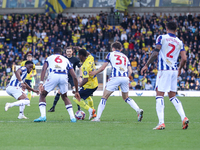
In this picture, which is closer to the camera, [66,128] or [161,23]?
[66,128]

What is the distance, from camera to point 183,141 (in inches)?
246

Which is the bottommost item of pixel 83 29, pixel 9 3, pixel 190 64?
pixel 190 64

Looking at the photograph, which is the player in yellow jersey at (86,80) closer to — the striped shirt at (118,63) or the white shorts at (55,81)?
the striped shirt at (118,63)

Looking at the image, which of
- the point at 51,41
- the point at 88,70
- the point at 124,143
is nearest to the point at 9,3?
the point at 51,41

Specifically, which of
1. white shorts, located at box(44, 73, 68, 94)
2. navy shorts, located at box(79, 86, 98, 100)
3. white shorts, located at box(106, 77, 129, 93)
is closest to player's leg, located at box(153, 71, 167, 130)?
white shorts, located at box(106, 77, 129, 93)

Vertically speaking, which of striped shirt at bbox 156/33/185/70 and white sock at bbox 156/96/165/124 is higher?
striped shirt at bbox 156/33/185/70

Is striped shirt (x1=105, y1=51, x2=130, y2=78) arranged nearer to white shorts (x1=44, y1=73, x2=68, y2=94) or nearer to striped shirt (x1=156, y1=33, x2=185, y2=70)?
white shorts (x1=44, y1=73, x2=68, y2=94)

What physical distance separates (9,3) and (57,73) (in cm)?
3118

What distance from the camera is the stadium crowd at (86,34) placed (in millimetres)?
33000

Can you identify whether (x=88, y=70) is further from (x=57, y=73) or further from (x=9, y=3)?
(x=9, y=3)

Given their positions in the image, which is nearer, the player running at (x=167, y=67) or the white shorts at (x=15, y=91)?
the player running at (x=167, y=67)

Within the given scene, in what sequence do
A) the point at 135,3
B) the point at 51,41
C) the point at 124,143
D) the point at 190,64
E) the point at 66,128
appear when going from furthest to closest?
the point at 135,3, the point at 51,41, the point at 190,64, the point at 66,128, the point at 124,143

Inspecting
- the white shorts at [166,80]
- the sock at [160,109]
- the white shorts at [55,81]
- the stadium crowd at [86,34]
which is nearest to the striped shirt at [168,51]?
the white shorts at [166,80]

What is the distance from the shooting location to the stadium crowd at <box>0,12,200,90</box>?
3300cm
